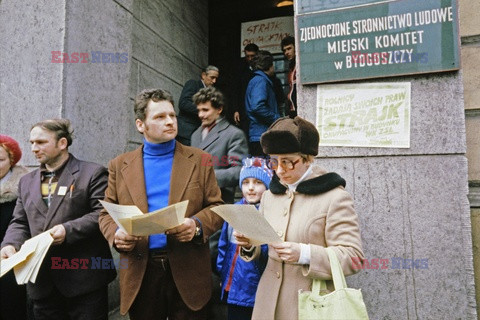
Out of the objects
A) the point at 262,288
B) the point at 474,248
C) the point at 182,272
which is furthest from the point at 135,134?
the point at 474,248

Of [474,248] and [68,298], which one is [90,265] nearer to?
[68,298]

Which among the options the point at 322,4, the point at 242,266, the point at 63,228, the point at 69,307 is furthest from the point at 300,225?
the point at 322,4

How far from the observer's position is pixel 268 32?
8.19 metres

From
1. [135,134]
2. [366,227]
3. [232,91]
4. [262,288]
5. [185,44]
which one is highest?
[185,44]

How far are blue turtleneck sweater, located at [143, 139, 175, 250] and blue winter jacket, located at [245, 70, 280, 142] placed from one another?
7.49 feet

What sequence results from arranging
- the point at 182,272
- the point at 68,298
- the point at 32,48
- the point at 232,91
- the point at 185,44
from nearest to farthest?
1. the point at 182,272
2. the point at 68,298
3. the point at 32,48
4. the point at 185,44
5. the point at 232,91

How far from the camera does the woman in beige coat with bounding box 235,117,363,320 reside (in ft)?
7.07

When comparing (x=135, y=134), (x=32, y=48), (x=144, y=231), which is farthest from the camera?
(x=135, y=134)

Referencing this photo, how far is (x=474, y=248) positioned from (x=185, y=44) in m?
5.42

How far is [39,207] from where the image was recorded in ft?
10.6

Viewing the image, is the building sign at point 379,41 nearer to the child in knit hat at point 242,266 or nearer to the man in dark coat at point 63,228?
the child in knit hat at point 242,266

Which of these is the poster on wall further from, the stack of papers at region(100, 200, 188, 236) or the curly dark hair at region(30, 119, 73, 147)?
the curly dark hair at region(30, 119, 73, 147)

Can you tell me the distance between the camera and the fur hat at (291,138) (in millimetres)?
2314

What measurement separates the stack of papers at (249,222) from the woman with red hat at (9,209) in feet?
7.98
